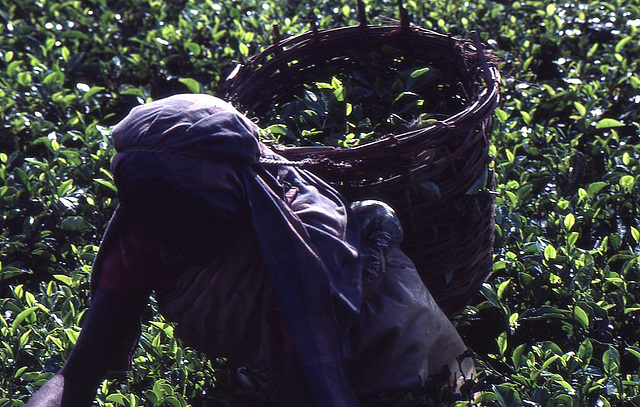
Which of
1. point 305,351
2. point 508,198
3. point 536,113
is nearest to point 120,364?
point 305,351

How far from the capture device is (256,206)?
1739mm

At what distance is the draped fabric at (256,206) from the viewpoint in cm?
166

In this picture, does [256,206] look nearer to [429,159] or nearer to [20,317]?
[429,159]

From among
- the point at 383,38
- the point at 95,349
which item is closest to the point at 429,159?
the point at 383,38

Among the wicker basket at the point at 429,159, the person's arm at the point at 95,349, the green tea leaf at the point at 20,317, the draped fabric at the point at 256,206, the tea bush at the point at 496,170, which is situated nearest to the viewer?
the draped fabric at the point at 256,206

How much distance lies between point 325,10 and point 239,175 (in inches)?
129

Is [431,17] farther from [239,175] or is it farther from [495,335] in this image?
[239,175]

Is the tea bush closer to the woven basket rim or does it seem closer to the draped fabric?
the woven basket rim

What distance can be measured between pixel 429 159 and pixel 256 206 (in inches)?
26.5

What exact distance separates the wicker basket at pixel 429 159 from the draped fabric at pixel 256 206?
1.03 feet

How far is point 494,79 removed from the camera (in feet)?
7.82

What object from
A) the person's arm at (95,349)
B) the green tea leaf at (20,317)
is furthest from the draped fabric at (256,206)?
the green tea leaf at (20,317)

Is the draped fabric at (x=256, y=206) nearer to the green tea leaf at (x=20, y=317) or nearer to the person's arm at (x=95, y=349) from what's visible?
the person's arm at (x=95, y=349)

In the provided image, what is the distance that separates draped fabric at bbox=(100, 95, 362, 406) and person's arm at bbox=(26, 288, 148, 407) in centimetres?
39
